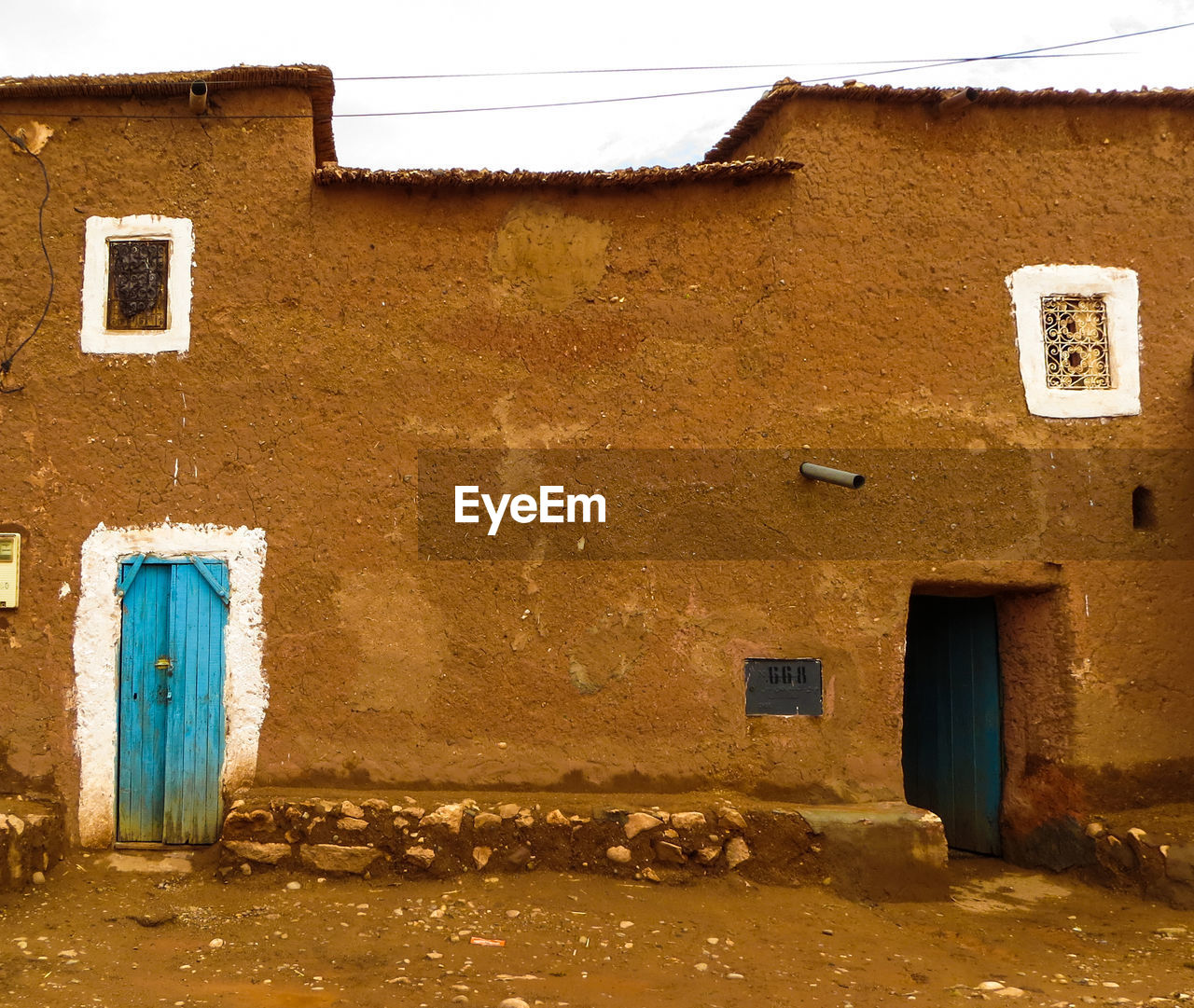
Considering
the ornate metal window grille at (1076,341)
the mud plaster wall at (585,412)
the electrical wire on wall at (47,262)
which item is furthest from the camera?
the ornate metal window grille at (1076,341)

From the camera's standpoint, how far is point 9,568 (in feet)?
19.2

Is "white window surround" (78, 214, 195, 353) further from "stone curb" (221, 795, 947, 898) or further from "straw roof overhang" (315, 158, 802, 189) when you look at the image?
"stone curb" (221, 795, 947, 898)

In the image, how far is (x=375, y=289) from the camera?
6.10m

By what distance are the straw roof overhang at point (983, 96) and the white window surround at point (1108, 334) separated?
1081 mm

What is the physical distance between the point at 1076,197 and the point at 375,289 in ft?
14.8

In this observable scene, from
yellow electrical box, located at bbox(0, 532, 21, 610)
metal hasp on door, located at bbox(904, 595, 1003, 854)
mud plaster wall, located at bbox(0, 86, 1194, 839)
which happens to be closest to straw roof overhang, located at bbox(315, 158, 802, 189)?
mud plaster wall, located at bbox(0, 86, 1194, 839)

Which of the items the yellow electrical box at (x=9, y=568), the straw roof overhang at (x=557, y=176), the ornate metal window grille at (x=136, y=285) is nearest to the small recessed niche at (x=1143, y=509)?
the straw roof overhang at (x=557, y=176)

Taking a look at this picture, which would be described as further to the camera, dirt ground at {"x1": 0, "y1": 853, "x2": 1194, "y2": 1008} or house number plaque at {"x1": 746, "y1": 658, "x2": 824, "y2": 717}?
house number plaque at {"x1": 746, "y1": 658, "x2": 824, "y2": 717}

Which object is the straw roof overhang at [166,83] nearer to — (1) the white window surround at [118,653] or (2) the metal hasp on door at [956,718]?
(1) the white window surround at [118,653]

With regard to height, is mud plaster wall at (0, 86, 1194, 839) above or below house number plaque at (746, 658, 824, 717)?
above

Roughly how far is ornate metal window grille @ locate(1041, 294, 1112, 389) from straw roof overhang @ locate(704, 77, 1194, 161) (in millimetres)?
1269

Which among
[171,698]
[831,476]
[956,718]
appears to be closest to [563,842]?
[171,698]

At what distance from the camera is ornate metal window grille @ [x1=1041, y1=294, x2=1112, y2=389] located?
6.23 meters

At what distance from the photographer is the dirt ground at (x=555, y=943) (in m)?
4.33
